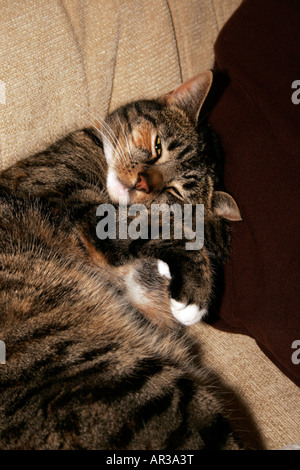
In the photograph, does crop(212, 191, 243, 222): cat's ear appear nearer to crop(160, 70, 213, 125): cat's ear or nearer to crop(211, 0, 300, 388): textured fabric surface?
crop(211, 0, 300, 388): textured fabric surface

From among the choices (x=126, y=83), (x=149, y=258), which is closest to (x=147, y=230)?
(x=149, y=258)

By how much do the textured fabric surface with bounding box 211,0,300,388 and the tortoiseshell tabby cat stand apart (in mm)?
Answer: 89

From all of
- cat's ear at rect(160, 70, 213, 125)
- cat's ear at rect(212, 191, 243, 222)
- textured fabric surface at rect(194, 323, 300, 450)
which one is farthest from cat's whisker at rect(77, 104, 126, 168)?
textured fabric surface at rect(194, 323, 300, 450)

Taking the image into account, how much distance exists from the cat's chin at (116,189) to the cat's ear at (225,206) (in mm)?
303

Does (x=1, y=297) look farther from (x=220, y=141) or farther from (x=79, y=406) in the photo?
(x=220, y=141)

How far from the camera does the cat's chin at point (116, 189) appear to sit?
1.30 meters

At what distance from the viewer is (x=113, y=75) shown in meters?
1.51

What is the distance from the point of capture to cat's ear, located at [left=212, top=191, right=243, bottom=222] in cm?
128

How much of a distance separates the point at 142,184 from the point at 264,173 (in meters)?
0.40

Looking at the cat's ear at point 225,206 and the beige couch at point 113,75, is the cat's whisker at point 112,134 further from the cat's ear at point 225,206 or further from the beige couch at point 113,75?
the cat's ear at point 225,206

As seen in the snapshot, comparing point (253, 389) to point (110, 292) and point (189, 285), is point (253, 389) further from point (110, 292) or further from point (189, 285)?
point (110, 292)

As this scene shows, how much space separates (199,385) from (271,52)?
1.08 metres

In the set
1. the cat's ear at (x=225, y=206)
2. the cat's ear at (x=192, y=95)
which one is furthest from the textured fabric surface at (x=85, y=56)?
the cat's ear at (x=225, y=206)

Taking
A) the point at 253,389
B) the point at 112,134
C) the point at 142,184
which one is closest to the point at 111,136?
the point at 112,134
